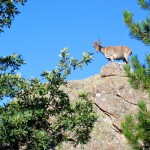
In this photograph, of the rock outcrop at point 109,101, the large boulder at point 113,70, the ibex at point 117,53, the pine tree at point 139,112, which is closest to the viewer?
the pine tree at point 139,112

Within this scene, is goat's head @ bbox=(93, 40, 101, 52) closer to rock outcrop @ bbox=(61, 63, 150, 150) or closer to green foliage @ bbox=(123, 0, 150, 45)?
rock outcrop @ bbox=(61, 63, 150, 150)

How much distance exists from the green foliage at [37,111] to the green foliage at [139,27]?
2.98 meters

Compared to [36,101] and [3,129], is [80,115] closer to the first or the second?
[36,101]

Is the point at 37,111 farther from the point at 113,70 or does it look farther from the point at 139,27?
the point at 113,70

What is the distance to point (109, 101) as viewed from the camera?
28.7m

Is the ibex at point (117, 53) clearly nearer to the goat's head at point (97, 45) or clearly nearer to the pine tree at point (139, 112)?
the goat's head at point (97, 45)

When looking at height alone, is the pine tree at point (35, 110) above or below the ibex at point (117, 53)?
below

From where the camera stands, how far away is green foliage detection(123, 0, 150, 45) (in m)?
16.1

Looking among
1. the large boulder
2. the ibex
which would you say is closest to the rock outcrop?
the large boulder

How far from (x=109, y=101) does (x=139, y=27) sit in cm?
1298

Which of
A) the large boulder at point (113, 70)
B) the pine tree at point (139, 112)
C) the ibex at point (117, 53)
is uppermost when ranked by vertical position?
the ibex at point (117, 53)

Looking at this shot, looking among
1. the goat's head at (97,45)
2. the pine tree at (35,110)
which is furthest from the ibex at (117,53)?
the pine tree at (35,110)

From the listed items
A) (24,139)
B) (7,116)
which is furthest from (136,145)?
(7,116)

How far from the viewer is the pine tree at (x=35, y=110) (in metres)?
12.7
